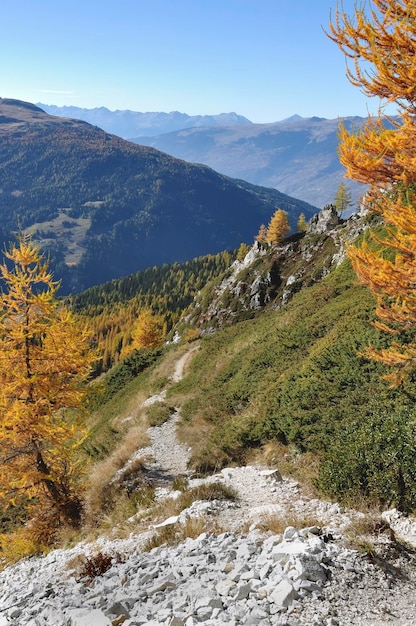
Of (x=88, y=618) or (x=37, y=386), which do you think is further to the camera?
(x=37, y=386)

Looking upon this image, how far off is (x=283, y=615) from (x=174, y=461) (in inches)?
483

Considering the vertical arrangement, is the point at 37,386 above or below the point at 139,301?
above

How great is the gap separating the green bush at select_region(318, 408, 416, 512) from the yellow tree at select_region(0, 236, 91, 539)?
364 inches

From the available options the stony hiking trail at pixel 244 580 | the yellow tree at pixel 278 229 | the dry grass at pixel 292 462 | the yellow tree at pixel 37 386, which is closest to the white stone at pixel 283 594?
the stony hiking trail at pixel 244 580

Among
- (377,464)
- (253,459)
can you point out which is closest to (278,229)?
(253,459)

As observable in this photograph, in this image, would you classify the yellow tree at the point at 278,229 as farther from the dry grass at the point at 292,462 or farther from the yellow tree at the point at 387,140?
the yellow tree at the point at 387,140

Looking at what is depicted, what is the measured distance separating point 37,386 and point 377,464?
11209mm

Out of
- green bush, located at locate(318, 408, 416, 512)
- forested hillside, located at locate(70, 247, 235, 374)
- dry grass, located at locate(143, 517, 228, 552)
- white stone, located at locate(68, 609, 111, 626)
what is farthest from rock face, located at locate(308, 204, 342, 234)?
forested hillside, located at locate(70, 247, 235, 374)

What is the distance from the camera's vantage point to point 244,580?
653 cm

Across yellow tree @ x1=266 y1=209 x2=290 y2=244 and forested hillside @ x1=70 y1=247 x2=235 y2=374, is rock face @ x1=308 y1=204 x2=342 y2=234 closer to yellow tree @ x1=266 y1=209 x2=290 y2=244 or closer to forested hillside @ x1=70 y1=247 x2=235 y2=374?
yellow tree @ x1=266 y1=209 x2=290 y2=244

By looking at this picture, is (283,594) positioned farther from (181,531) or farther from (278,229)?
(278,229)

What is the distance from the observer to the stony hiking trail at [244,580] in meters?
5.77

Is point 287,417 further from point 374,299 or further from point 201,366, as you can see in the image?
point 201,366

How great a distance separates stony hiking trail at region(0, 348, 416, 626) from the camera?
5773mm
